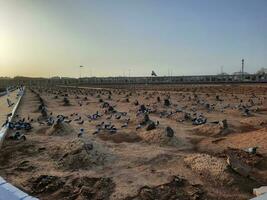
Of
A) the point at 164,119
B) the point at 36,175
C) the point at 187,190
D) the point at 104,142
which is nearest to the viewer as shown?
the point at 187,190

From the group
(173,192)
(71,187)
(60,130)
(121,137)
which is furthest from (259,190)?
(60,130)

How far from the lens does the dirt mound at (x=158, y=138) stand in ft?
33.0

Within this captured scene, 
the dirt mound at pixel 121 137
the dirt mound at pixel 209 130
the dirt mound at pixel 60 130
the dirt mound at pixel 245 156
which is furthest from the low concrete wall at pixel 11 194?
the dirt mound at pixel 209 130

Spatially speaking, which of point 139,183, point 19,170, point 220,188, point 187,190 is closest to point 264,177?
point 220,188

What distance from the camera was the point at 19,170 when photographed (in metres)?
7.80

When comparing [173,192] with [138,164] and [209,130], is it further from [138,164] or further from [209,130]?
[209,130]

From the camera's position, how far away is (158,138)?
407 inches

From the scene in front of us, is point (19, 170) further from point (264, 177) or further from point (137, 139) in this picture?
point (264, 177)

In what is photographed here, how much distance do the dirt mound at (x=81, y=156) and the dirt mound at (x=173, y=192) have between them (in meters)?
1.91

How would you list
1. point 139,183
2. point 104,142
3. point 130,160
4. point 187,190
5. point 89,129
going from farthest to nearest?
point 89,129
point 104,142
point 130,160
point 139,183
point 187,190

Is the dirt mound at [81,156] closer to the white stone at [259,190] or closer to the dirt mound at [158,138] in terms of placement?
the dirt mound at [158,138]

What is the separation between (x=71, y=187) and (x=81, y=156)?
154 centimetres

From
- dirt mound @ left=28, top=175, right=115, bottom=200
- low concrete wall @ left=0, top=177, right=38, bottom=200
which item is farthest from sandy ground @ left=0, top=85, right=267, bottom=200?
low concrete wall @ left=0, top=177, right=38, bottom=200

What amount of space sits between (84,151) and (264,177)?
3.81 m
